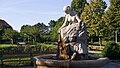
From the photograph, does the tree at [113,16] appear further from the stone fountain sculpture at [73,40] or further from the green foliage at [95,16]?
the stone fountain sculpture at [73,40]

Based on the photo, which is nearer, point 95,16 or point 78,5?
point 95,16

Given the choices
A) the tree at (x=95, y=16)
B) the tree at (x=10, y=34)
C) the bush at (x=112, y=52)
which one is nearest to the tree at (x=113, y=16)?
the tree at (x=95, y=16)

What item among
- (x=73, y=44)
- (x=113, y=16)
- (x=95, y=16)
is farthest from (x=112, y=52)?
(x=95, y=16)

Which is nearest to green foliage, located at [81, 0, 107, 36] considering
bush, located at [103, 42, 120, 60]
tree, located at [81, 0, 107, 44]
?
tree, located at [81, 0, 107, 44]

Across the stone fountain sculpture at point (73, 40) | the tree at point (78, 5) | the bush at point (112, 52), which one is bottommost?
the bush at point (112, 52)

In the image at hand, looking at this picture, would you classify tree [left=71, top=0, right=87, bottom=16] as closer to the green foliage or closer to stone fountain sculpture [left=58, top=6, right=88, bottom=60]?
the green foliage

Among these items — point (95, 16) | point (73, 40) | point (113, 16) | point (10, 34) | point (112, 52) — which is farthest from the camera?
point (10, 34)

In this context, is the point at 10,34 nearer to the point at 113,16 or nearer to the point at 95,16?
the point at 95,16

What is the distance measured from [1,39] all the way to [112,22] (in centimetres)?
3268

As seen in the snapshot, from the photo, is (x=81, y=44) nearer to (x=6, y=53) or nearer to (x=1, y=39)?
(x=6, y=53)

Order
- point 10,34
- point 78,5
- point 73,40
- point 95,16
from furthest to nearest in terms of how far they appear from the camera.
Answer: point 78,5 → point 10,34 → point 95,16 → point 73,40

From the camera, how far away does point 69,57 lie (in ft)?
32.8

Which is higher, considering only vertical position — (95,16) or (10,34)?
(95,16)

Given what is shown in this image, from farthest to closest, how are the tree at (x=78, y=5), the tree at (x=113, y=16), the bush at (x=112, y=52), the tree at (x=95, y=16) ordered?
the tree at (x=78, y=5), the tree at (x=95, y=16), the tree at (x=113, y=16), the bush at (x=112, y=52)
